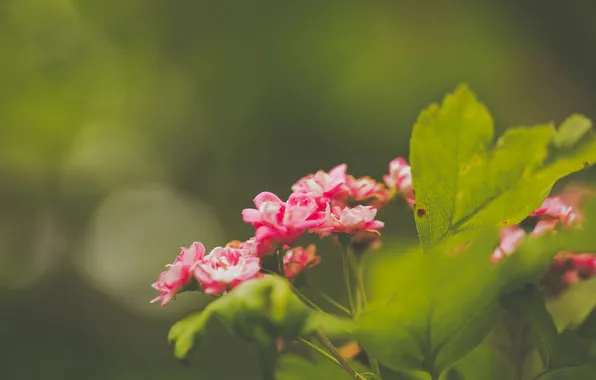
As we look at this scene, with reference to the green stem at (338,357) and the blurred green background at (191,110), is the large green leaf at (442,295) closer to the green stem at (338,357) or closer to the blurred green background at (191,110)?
the green stem at (338,357)

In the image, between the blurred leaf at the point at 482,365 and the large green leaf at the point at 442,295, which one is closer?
the large green leaf at the point at 442,295

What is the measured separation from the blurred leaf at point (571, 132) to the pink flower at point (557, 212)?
44 millimetres

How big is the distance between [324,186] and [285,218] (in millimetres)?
73

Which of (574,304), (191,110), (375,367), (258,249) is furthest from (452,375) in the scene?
(191,110)

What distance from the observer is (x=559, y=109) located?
4035 millimetres

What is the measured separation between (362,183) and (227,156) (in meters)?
5.03

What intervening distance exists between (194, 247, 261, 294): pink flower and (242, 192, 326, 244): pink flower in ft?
0.07

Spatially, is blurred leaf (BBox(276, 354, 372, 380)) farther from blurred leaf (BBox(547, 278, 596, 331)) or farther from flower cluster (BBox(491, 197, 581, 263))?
blurred leaf (BBox(547, 278, 596, 331))

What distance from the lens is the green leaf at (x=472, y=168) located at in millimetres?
454

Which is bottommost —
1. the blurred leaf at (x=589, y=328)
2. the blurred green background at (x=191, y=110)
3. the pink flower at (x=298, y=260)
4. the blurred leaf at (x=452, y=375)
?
the blurred leaf at (x=589, y=328)

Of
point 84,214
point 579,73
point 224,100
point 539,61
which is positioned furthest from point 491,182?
point 84,214

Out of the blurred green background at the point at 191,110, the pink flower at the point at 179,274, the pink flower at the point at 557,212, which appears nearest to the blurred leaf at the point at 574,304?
the pink flower at the point at 557,212

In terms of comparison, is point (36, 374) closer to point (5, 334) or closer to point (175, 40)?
point (5, 334)

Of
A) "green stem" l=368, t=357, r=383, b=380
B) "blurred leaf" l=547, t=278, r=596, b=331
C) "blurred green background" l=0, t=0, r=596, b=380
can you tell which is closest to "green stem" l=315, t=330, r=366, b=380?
"green stem" l=368, t=357, r=383, b=380
